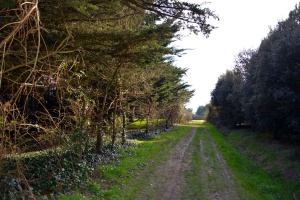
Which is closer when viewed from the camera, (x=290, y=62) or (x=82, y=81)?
(x=82, y=81)

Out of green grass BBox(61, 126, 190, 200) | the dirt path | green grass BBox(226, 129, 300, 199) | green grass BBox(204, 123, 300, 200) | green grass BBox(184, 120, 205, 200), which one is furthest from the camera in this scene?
green grass BBox(226, 129, 300, 199)

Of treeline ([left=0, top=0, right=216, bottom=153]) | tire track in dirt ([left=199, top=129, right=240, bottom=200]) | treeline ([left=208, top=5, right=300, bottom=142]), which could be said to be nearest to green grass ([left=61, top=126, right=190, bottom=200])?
treeline ([left=0, top=0, right=216, bottom=153])

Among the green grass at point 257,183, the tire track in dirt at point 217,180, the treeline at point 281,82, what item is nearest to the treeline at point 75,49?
the tire track in dirt at point 217,180

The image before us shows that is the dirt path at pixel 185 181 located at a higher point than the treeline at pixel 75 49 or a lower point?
lower

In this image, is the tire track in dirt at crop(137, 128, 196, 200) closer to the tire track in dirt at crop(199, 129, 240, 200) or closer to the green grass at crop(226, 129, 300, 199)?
the tire track in dirt at crop(199, 129, 240, 200)

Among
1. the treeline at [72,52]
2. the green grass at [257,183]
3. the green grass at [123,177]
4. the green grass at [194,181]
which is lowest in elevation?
the green grass at [257,183]

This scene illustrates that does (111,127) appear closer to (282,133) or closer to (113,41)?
(113,41)

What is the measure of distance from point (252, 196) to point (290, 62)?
25.9 ft

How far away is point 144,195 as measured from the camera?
988cm

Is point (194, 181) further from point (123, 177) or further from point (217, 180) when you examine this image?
point (123, 177)

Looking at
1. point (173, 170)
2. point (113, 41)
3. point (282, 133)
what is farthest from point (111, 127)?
point (282, 133)

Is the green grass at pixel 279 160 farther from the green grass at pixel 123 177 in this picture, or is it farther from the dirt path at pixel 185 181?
the green grass at pixel 123 177

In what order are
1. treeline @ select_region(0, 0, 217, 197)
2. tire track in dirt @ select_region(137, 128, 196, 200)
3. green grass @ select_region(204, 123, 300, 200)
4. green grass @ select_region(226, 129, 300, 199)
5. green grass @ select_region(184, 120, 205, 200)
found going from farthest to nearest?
green grass @ select_region(226, 129, 300, 199) → green grass @ select_region(204, 123, 300, 200) → green grass @ select_region(184, 120, 205, 200) → tire track in dirt @ select_region(137, 128, 196, 200) → treeline @ select_region(0, 0, 217, 197)

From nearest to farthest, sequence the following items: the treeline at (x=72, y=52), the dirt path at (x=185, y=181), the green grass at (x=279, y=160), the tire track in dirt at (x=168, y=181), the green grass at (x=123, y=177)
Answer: the treeline at (x=72, y=52), the green grass at (x=123, y=177), the tire track in dirt at (x=168, y=181), the dirt path at (x=185, y=181), the green grass at (x=279, y=160)
